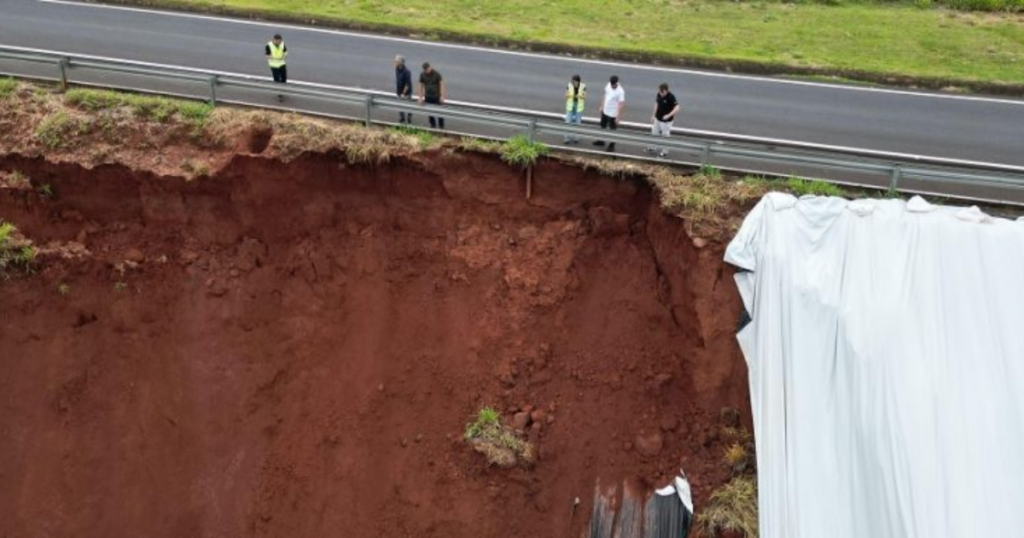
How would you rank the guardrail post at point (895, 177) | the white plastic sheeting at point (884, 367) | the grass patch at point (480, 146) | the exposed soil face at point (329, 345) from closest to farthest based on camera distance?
the white plastic sheeting at point (884, 367) < the guardrail post at point (895, 177) < the exposed soil face at point (329, 345) < the grass patch at point (480, 146)

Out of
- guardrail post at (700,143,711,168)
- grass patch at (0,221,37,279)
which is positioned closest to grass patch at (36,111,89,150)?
grass patch at (0,221,37,279)

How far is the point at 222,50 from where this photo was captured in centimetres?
1803

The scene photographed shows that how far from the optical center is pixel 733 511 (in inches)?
401

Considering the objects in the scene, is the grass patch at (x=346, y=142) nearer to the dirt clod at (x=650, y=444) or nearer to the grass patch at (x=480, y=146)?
the grass patch at (x=480, y=146)

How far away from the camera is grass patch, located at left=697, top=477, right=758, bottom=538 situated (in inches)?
395

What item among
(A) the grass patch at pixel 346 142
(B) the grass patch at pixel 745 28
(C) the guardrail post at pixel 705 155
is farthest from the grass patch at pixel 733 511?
(B) the grass patch at pixel 745 28

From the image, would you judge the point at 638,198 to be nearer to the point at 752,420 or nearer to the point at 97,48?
the point at 752,420

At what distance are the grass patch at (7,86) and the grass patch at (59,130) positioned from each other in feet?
4.17

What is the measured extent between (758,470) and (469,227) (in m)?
5.79

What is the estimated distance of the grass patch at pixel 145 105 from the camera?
1361 centimetres

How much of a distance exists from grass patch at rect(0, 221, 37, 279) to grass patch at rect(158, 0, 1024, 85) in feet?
31.7

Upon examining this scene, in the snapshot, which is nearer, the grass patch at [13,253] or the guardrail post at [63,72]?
the grass patch at [13,253]

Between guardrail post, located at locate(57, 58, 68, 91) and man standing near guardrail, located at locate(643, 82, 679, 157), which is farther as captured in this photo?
guardrail post, located at locate(57, 58, 68, 91)

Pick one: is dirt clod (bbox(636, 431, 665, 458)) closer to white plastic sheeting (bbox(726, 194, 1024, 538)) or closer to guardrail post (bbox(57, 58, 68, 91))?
white plastic sheeting (bbox(726, 194, 1024, 538))
